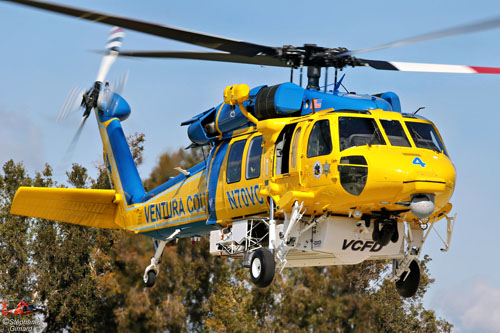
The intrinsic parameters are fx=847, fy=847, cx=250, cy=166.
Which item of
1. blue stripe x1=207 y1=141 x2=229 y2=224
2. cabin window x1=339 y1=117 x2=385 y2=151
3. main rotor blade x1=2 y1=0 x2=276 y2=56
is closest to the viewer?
main rotor blade x1=2 y1=0 x2=276 y2=56

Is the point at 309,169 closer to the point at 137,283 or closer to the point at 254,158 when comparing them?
the point at 254,158

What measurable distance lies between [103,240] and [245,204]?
1929 cm

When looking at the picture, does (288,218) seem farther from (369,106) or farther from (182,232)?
(182,232)

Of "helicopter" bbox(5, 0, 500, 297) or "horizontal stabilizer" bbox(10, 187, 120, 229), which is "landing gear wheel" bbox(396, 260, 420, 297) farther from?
"horizontal stabilizer" bbox(10, 187, 120, 229)

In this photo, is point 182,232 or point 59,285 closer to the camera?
point 182,232

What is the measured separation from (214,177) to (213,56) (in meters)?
2.50

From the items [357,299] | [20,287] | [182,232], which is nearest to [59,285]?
[20,287]

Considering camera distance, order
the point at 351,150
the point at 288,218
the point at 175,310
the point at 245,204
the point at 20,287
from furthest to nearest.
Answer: the point at 175,310
the point at 20,287
the point at 245,204
the point at 288,218
the point at 351,150

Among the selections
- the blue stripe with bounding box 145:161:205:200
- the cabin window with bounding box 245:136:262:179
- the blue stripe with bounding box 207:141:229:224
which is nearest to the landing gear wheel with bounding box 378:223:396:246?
the cabin window with bounding box 245:136:262:179

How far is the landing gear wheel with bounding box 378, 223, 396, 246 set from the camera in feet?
45.8

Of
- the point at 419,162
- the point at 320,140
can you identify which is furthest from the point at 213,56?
the point at 419,162

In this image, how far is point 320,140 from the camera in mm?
13289

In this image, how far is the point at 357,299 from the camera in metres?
28.0

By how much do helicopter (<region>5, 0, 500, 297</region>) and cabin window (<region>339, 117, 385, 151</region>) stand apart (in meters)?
0.02
